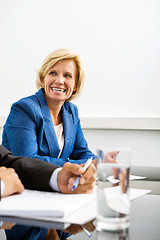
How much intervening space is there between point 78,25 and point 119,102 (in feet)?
2.68

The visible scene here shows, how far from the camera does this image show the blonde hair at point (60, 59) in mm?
2004

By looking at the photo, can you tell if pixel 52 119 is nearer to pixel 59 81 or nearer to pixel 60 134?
pixel 60 134

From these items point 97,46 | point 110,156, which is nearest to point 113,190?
point 110,156

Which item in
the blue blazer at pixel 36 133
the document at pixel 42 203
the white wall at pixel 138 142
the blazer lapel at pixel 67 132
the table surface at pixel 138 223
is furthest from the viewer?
the white wall at pixel 138 142

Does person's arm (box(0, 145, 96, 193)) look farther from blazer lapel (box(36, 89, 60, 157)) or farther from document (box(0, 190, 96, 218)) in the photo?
blazer lapel (box(36, 89, 60, 157))

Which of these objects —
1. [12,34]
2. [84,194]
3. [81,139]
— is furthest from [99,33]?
[84,194]

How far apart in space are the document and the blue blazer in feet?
2.27

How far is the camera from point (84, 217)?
73 cm

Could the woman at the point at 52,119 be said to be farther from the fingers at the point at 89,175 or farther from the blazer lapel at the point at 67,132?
the fingers at the point at 89,175

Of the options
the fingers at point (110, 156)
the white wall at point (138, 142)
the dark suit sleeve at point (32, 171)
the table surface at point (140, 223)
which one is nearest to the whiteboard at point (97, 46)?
the white wall at point (138, 142)

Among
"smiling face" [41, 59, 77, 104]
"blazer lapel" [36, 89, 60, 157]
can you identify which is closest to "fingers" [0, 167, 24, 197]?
"blazer lapel" [36, 89, 60, 157]

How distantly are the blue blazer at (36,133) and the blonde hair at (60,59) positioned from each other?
0.53ft

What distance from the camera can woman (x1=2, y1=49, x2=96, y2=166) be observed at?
1.73m

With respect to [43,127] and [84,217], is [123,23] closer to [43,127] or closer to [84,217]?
[43,127]
